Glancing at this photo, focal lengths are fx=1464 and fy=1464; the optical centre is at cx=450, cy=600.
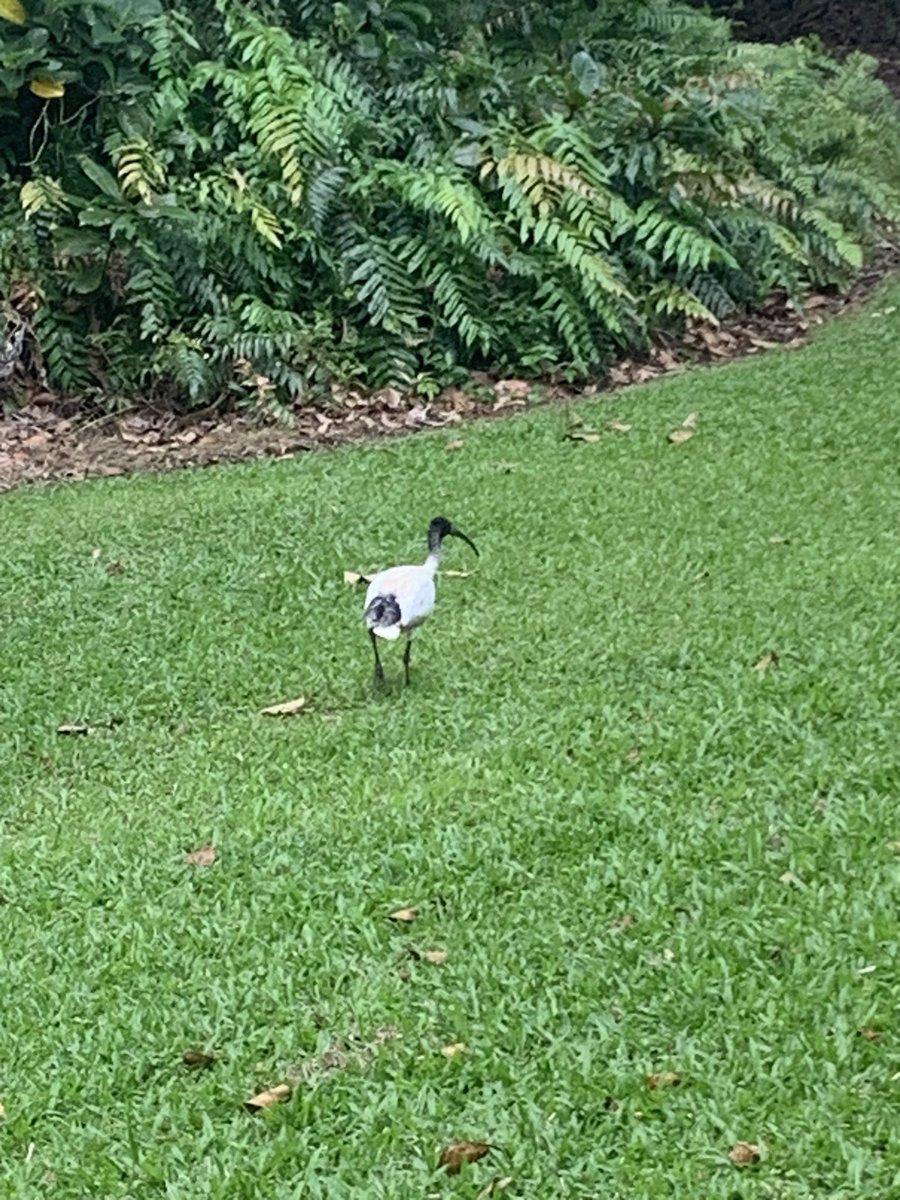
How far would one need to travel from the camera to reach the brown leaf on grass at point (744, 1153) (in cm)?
253

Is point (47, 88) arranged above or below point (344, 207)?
above

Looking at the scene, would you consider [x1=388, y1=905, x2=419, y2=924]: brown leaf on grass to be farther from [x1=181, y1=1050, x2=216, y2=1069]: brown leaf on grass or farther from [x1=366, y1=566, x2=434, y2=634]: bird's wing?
[x1=366, y1=566, x2=434, y2=634]: bird's wing

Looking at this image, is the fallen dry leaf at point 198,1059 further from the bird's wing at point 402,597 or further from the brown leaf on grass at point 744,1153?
the bird's wing at point 402,597

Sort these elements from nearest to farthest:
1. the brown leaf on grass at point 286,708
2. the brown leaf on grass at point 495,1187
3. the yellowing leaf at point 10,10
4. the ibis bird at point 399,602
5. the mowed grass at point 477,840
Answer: the brown leaf on grass at point 495,1187, the mowed grass at point 477,840, the yellowing leaf at point 10,10, the ibis bird at point 399,602, the brown leaf on grass at point 286,708

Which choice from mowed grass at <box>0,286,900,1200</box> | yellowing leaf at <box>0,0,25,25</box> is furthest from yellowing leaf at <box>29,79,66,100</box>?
yellowing leaf at <box>0,0,25,25</box>

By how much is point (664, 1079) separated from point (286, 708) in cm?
212

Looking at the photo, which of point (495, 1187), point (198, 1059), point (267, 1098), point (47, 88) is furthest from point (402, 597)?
point (47, 88)

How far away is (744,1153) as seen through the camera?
255 cm

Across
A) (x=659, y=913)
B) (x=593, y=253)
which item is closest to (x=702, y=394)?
(x=593, y=253)

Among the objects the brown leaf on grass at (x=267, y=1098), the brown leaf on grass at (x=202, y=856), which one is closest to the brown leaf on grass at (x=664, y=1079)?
the brown leaf on grass at (x=267, y=1098)

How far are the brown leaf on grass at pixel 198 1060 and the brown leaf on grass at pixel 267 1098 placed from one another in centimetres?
16

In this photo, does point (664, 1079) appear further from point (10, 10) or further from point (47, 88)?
point (47, 88)

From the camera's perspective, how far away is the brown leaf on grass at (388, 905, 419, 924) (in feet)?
11.1

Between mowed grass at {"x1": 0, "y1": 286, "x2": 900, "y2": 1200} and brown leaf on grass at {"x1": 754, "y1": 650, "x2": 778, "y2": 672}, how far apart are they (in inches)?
2.1
